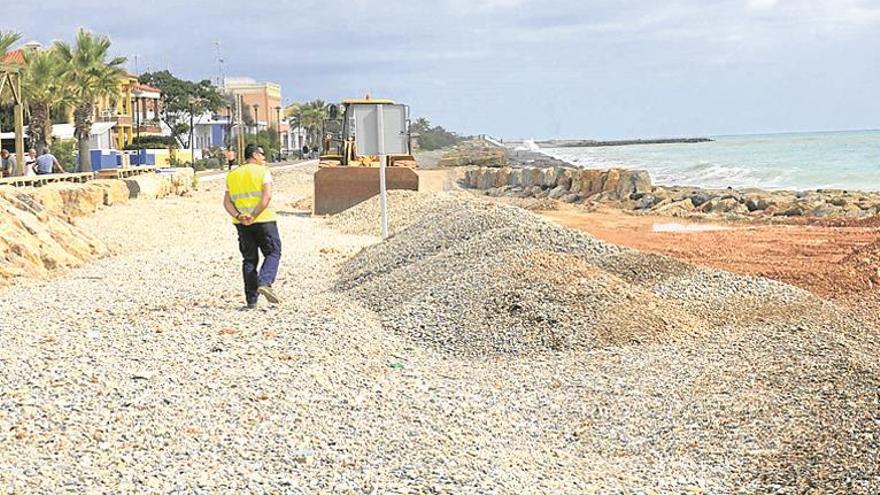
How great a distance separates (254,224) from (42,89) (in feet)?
132

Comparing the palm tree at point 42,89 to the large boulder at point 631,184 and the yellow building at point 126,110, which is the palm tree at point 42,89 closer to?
the yellow building at point 126,110

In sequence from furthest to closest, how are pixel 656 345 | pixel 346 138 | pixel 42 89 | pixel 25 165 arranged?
1. pixel 42 89
2. pixel 346 138
3. pixel 25 165
4. pixel 656 345

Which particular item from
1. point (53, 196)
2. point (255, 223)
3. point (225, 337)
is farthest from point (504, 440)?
point (53, 196)

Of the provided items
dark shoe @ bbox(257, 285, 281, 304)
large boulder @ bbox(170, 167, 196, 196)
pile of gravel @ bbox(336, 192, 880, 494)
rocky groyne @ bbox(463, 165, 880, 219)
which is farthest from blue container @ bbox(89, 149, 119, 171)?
dark shoe @ bbox(257, 285, 281, 304)

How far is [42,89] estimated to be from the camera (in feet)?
155

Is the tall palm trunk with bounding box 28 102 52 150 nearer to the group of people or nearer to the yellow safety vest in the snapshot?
the group of people

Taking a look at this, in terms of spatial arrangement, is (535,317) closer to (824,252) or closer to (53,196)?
(824,252)

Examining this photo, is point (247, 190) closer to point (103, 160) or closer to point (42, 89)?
point (103, 160)

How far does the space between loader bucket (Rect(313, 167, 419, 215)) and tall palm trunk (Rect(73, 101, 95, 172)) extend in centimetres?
1884

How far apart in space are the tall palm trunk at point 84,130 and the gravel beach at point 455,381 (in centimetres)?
3042

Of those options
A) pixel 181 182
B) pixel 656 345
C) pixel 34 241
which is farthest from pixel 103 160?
pixel 656 345

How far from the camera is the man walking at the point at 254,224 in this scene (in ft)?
33.7

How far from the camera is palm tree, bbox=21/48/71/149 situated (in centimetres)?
4603

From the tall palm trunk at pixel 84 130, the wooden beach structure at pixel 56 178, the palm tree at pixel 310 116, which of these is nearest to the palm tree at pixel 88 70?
the tall palm trunk at pixel 84 130
